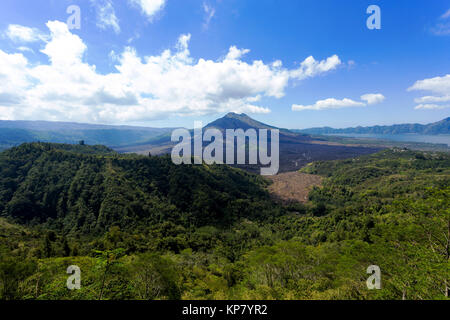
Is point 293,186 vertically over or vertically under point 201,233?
under

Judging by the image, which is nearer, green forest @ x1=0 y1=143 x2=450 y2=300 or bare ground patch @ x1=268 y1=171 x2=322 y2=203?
green forest @ x1=0 y1=143 x2=450 y2=300

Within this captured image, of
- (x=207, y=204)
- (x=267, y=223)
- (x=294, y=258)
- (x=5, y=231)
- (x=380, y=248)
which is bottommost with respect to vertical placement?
(x=267, y=223)

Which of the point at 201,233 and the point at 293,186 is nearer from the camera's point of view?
the point at 201,233

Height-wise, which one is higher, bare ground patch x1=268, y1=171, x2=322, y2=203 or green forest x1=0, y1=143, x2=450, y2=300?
green forest x1=0, y1=143, x2=450, y2=300
